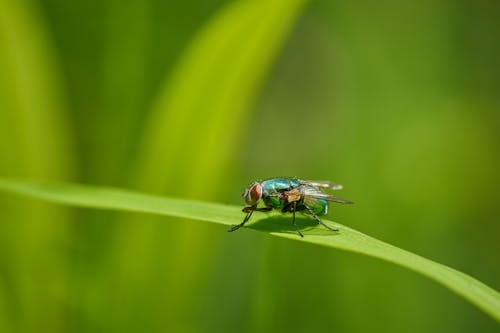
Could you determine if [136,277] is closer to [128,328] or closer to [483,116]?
[128,328]

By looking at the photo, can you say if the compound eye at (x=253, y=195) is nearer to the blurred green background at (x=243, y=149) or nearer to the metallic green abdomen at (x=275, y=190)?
the metallic green abdomen at (x=275, y=190)

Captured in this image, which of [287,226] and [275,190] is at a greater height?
[275,190]

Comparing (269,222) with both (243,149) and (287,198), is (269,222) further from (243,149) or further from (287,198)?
(243,149)

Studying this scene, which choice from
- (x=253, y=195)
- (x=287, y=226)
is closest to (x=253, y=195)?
(x=253, y=195)

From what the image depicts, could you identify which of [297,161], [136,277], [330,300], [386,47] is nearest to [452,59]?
[386,47]

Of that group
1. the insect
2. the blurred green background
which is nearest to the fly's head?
the insect

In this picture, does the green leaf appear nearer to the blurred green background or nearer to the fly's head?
the fly's head
